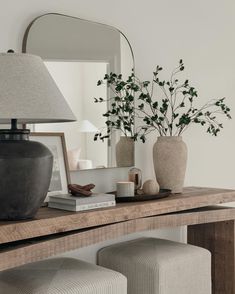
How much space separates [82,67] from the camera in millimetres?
2238

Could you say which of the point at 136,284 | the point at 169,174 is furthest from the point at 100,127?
the point at 136,284

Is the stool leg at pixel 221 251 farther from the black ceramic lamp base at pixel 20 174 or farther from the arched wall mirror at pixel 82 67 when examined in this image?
the black ceramic lamp base at pixel 20 174

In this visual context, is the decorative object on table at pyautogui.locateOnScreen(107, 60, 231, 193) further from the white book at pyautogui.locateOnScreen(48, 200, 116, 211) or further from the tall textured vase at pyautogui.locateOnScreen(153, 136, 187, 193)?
the white book at pyautogui.locateOnScreen(48, 200, 116, 211)

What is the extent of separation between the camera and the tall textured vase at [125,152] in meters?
2.40

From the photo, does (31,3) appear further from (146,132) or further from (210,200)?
(210,200)

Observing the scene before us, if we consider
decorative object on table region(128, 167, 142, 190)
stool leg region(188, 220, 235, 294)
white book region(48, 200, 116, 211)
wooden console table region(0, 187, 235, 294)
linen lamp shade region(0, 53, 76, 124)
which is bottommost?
stool leg region(188, 220, 235, 294)

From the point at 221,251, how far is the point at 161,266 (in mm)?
614

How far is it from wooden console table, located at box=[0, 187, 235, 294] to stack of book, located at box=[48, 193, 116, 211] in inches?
1.6

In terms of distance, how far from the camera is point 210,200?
230 centimetres

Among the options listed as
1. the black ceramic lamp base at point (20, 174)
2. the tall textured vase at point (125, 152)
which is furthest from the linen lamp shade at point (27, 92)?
the tall textured vase at point (125, 152)

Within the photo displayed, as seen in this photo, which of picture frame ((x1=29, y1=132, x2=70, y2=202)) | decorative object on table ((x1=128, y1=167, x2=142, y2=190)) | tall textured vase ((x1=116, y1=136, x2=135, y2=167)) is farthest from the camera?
tall textured vase ((x1=116, y1=136, x2=135, y2=167))

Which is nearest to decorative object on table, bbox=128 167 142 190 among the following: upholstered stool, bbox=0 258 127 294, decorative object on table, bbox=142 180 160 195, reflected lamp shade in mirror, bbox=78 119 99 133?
decorative object on table, bbox=142 180 160 195

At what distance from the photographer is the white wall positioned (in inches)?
90.7

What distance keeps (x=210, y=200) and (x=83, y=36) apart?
985 millimetres
